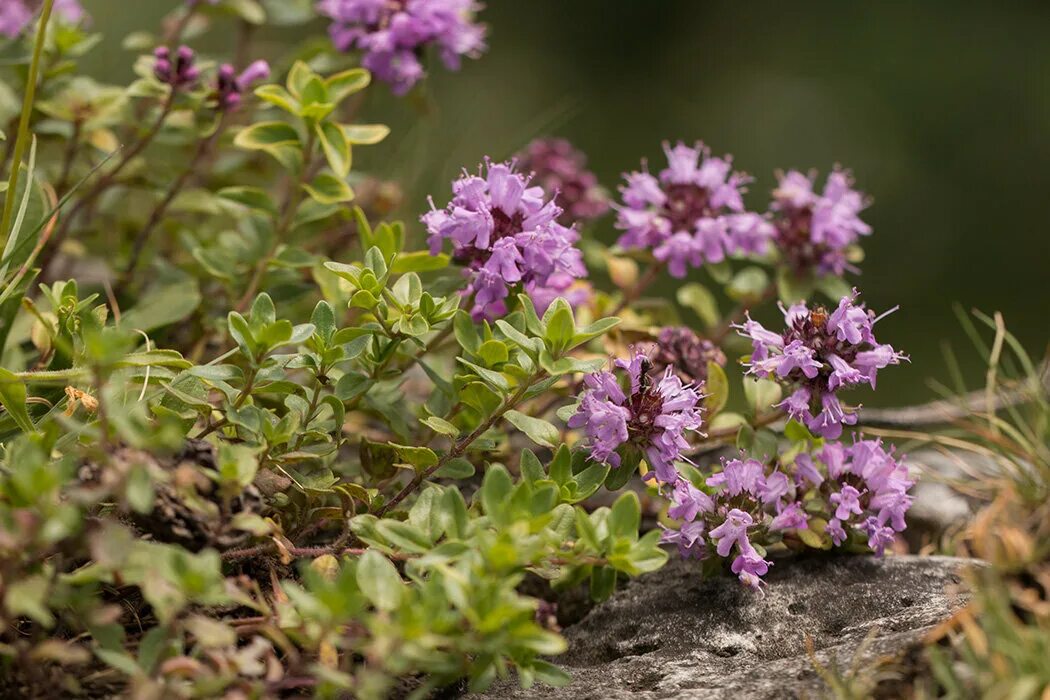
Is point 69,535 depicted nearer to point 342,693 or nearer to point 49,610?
point 49,610

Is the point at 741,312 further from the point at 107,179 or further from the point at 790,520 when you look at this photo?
the point at 107,179

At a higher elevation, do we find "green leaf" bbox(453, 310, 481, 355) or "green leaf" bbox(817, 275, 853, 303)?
"green leaf" bbox(817, 275, 853, 303)

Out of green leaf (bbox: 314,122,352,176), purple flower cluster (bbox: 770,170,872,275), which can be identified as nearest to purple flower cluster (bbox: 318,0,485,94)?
green leaf (bbox: 314,122,352,176)

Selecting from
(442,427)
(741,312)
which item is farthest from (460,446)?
(741,312)

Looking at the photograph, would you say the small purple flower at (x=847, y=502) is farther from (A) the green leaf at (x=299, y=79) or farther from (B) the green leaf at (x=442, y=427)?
(A) the green leaf at (x=299, y=79)

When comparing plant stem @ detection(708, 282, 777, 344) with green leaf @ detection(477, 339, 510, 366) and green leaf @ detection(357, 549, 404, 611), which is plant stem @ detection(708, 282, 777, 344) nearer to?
green leaf @ detection(477, 339, 510, 366)

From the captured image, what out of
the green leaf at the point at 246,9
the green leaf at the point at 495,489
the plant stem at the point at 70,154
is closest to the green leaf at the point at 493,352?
the green leaf at the point at 495,489

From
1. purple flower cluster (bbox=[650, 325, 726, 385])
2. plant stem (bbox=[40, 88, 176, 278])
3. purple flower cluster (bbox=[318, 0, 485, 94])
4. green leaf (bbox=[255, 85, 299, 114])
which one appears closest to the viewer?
green leaf (bbox=[255, 85, 299, 114])
